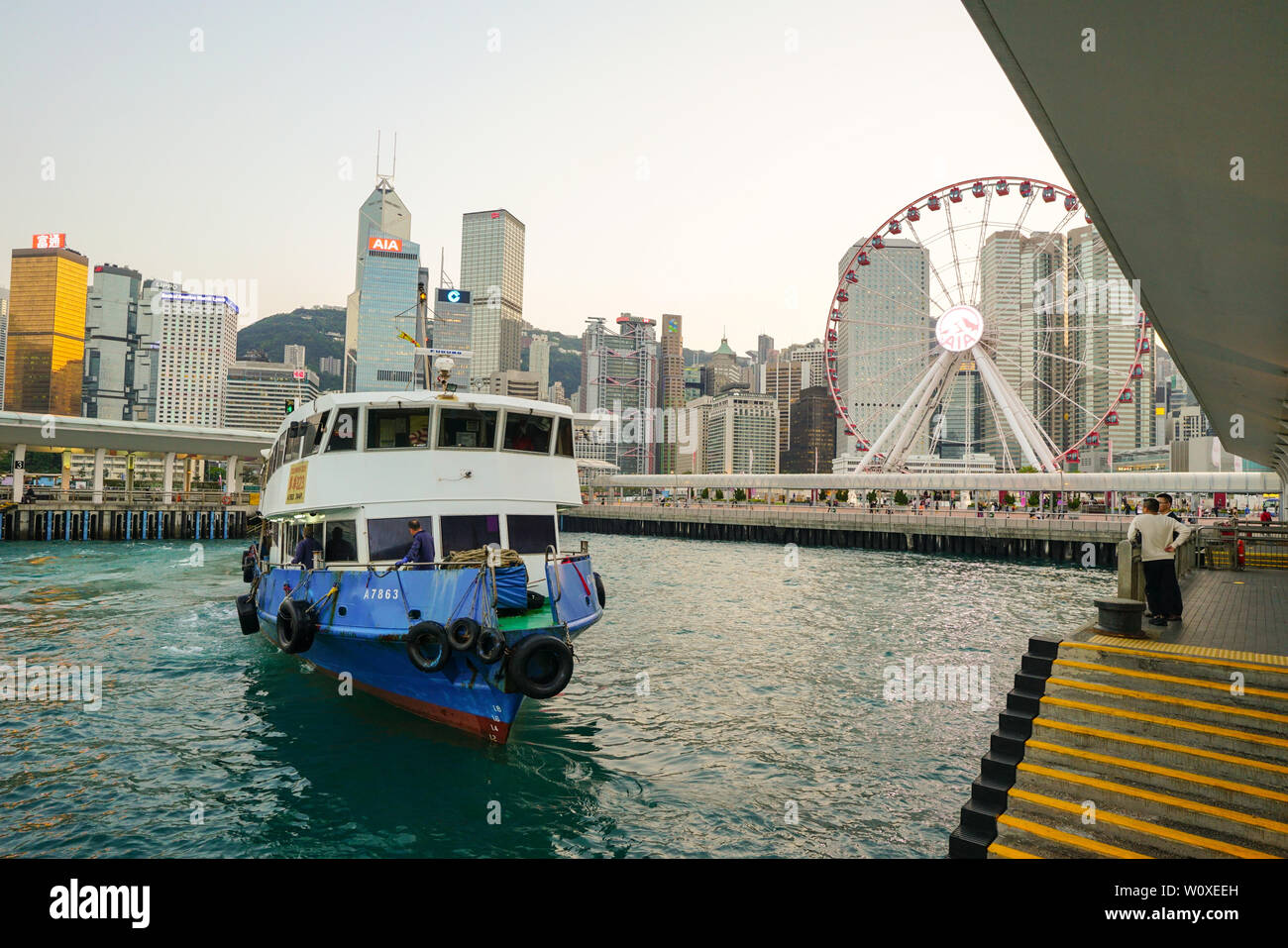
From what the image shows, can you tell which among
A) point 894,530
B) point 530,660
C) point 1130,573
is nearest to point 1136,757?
point 1130,573

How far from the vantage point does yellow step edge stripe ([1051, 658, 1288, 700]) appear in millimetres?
7180

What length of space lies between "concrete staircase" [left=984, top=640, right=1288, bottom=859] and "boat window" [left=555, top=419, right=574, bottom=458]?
10.3 metres

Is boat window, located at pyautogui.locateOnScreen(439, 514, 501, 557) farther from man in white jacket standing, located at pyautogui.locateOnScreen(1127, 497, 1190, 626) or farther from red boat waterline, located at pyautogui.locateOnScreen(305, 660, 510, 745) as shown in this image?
man in white jacket standing, located at pyautogui.locateOnScreen(1127, 497, 1190, 626)

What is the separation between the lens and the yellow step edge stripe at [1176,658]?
7422 mm

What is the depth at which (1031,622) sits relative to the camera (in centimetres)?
2477

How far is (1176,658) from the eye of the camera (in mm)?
7754

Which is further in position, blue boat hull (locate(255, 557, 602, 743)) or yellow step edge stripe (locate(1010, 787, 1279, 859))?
blue boat hull (locate(255, 557, 602, 743))

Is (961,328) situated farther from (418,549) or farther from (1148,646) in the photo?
(418,549)

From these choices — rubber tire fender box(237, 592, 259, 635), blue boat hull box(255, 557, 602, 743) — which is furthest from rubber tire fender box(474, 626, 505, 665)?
rubber tire fender box(237, 592, 259, 635)

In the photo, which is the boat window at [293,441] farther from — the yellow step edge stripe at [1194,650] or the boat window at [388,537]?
the yellow step edge stripe at [1194,650]

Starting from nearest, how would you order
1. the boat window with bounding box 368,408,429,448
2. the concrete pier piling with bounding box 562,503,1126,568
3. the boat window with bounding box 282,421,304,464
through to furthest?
the boat window with bounding box 368,408,429,448 → the boat window with bounding box 282,421,304,464 → the concrete pier piling with bounding box 562,503,1126,568

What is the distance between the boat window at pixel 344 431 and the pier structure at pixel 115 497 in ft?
192

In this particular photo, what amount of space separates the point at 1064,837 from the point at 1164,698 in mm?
2022
